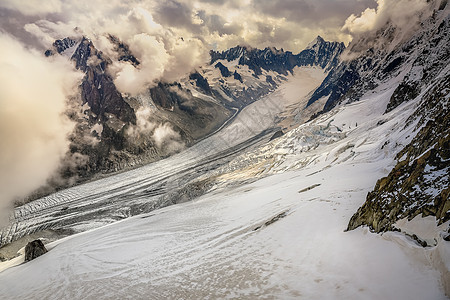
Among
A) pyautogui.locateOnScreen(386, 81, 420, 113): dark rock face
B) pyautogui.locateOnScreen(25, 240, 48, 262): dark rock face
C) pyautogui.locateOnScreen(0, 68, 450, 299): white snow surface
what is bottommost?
pyautogui.locateOnScreen(0, 68, 450, 299): white snow surface

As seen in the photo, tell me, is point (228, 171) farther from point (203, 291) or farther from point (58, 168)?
point (58, 168)

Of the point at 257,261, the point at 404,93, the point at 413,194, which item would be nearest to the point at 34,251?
the point at 257,261

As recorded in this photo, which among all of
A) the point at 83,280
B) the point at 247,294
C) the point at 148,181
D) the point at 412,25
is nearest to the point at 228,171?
the point at 148,181

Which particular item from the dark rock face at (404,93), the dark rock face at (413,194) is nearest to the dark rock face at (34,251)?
the dark rock face at (413,194)

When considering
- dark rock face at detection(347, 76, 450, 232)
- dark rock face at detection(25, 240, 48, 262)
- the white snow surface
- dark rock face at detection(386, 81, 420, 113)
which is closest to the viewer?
the white snow surface

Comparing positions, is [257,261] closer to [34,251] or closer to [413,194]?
[413,194]

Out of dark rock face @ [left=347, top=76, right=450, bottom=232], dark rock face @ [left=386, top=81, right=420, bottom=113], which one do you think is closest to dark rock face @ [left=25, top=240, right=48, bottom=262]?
dark rock face @ [left=347, top=76, right=450, bottom=232]

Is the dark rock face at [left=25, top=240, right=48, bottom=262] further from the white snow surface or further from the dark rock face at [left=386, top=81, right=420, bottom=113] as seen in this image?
the dark rock face at [left=386, top=81, right=420, bottom=113]

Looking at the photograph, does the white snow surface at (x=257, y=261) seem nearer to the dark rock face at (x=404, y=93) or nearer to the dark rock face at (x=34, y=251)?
the dark rock face at (x=34, y=251)

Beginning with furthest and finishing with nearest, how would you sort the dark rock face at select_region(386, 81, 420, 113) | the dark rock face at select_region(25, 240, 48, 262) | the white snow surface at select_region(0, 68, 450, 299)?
the dark rock face at select_region(386, 81, 420, 113) < the dark rock face at select_region(25, 240, 48, 262) < the white snow surface at select_region(0, 68, 450, 299)

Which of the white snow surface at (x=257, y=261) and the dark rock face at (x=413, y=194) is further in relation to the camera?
the dark rock face at (x=413, y=194)

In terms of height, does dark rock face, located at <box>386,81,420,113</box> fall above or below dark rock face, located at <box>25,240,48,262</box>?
above
